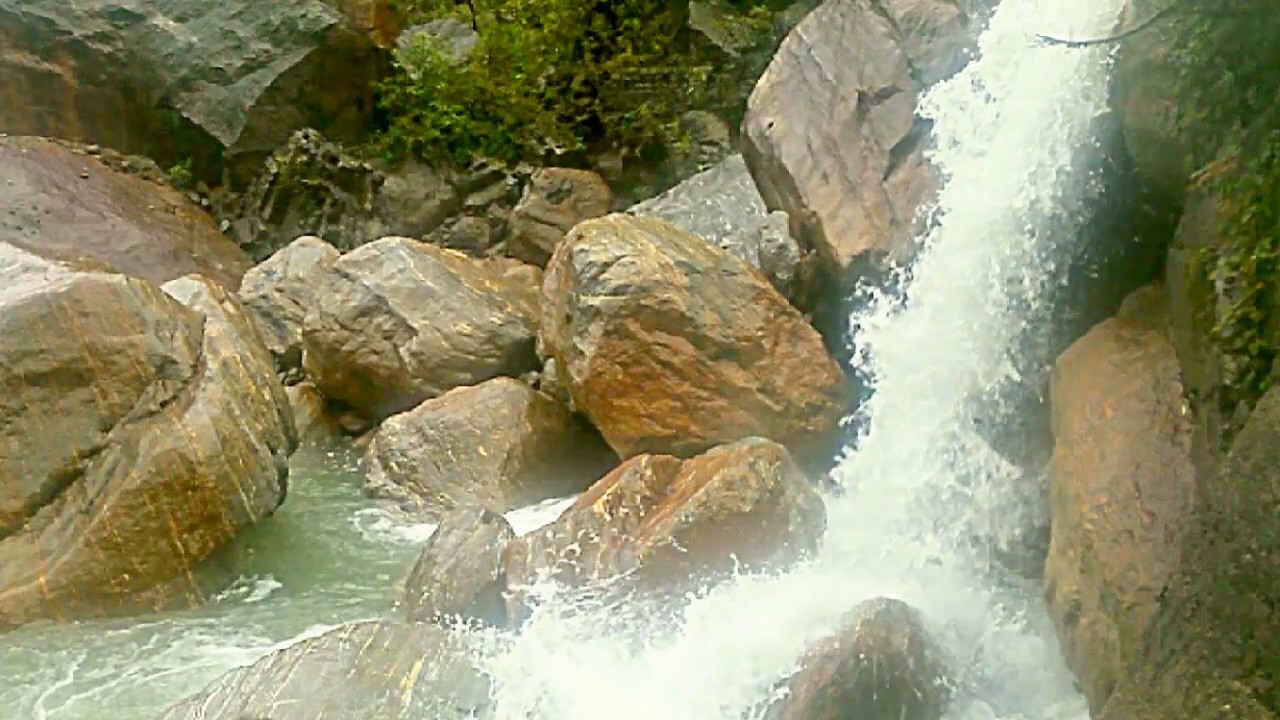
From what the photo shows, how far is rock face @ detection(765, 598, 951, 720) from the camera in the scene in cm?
579

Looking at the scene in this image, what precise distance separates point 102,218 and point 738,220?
744 cm

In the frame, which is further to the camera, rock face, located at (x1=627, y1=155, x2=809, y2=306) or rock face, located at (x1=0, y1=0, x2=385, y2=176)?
rock face, located at (x1=0, y1=0, x2=385, y2=176)

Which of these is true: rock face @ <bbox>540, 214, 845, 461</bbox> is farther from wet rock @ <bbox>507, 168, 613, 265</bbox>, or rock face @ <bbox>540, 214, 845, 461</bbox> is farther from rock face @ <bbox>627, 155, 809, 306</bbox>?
wet rock @ <bbox>507, 168, 613, 265</bbox>

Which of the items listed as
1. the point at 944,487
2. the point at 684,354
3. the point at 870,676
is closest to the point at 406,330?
the point at 684,354

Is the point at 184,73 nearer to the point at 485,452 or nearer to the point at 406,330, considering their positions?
the point at 406,330

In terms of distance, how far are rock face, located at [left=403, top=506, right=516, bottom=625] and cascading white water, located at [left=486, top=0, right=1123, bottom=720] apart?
1.13 feet

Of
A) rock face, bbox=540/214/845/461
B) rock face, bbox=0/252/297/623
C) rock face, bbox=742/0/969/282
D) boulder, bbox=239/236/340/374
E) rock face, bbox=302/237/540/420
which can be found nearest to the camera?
rock face, bbox=0/252/297/623

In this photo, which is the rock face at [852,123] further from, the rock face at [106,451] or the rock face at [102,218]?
the rock face at [102,218]

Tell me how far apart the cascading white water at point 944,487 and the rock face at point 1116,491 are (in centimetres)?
42

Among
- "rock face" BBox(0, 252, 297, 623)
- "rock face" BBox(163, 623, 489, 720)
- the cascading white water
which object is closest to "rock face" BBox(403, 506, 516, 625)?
the cascading white water

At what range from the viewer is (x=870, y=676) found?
587cm

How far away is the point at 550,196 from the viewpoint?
14.1 metres

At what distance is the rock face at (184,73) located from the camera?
1520 centimetres

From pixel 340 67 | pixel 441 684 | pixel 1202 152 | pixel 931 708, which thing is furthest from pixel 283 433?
pixel 340 67
